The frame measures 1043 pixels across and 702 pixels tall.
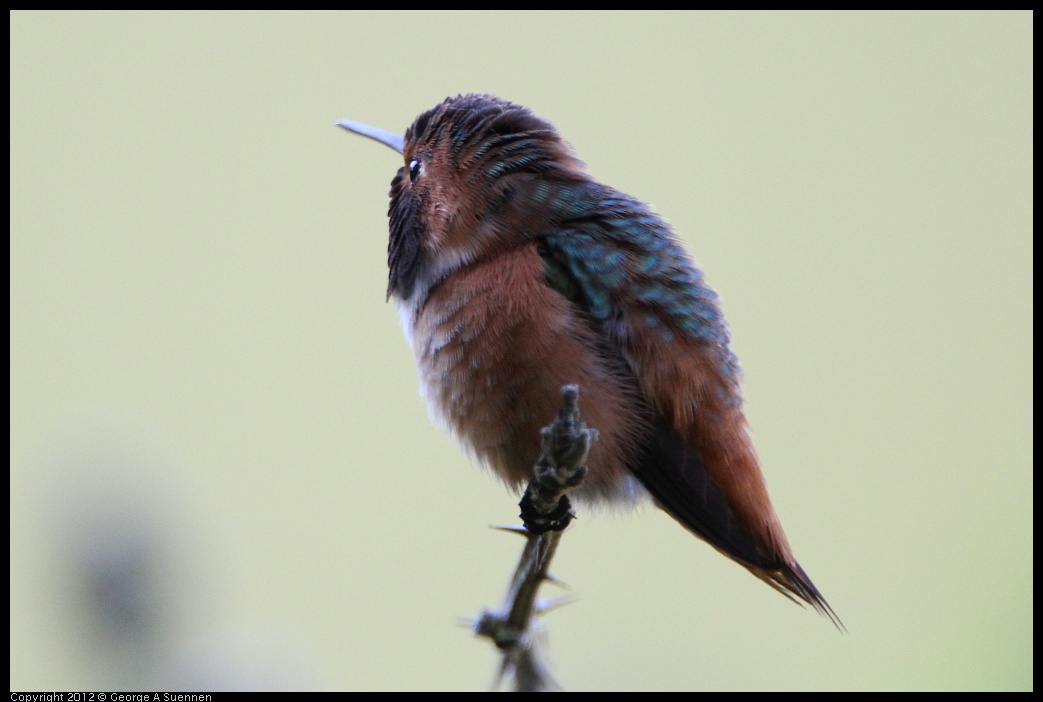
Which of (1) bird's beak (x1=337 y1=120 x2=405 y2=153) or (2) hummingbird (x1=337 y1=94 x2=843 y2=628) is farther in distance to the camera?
(1) bird's beak (x1=337 y1=120 x2=405 y2=153)

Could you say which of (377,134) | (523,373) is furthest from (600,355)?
(377,134)

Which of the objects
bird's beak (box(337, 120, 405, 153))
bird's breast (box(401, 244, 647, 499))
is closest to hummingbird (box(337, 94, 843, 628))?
bird's breast (box(401, 244, 647, 499))

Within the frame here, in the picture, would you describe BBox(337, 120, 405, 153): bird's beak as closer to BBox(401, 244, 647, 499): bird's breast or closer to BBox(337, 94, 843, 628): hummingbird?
BBox(337, 94, 843, 628): hummingbird

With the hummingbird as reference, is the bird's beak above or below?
above

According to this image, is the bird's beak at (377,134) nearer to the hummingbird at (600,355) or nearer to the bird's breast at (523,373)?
the hummingbird at (600,355)

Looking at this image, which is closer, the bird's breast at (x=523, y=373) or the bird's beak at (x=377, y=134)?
the bird's breast at (x=523, y=373)

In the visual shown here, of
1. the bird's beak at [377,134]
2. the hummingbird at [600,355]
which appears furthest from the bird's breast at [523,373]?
the bird's beak at [377,134]

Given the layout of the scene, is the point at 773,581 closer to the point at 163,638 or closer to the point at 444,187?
the point at 444,187
